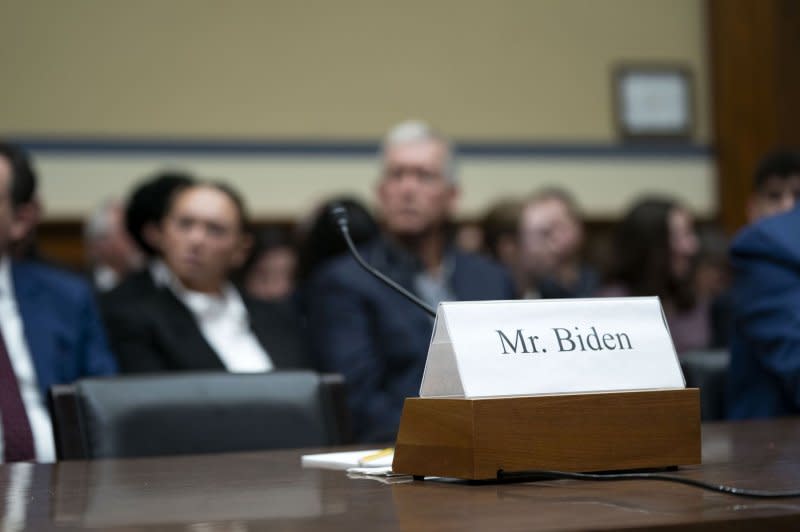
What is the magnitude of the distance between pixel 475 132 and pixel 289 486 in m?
5.45

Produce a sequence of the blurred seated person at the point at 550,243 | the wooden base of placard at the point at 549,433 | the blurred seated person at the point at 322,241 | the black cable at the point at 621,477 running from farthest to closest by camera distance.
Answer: the blurred seated person at the point at 550,243, the blurred seated person at the point at 322,241, the wooden base of placard at the point at 549,433, the black cable at the point at 621,477

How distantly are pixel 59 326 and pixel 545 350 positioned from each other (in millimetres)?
1670

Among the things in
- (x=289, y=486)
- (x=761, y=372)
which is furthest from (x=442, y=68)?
(x=289, y=486)

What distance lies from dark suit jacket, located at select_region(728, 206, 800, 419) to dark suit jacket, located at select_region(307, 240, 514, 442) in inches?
31.5

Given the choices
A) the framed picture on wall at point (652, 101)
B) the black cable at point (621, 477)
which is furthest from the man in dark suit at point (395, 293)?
the framed picture on wall at point (652, 101)

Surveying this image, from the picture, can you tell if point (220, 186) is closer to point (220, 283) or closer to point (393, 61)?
point (220, 283)

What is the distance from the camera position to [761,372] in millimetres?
2475

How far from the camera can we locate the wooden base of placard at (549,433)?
1.15 meters

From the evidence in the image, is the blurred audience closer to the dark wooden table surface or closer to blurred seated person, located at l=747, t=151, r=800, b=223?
blurred seated person, located at l=747, t=151, r=800, b=223

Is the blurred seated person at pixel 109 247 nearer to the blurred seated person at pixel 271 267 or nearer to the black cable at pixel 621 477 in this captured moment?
the blurred seated person at pixel 271 267

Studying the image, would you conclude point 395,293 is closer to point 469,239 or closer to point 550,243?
point 550,243

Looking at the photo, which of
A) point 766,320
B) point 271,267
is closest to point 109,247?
point 271,267

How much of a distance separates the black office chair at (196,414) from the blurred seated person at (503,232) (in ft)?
8.91

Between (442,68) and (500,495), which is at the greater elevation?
(442,68)
